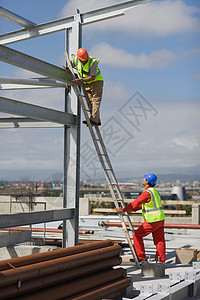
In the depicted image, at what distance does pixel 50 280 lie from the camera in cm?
419

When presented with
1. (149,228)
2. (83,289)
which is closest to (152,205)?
(149,228)

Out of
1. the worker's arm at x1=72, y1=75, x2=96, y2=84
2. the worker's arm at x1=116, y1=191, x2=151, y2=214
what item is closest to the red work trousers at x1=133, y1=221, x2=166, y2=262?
the worker's arm at x1=116, y1=191, x2=151, y2=214

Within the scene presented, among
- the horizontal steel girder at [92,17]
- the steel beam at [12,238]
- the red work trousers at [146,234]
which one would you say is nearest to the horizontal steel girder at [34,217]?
the red work trousers at [146,234]

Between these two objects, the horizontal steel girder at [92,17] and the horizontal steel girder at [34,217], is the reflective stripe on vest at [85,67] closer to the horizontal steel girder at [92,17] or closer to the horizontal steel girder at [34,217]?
the horizontal steel girder at [92,17]

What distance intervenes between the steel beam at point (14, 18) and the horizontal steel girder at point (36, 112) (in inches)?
91.1

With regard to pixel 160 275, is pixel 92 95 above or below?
above

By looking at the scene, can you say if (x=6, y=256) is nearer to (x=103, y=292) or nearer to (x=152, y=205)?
(x=152, y=205)

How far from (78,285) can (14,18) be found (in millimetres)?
5756

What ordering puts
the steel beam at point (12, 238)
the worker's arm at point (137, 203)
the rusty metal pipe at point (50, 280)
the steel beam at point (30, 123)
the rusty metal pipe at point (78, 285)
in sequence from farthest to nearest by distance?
the steel beam at point (12, 238), the steel beam at point (30, 123), the worker's arm at point (137, 203), the rusty metal pipe at point (78, 285), the rusty metal pipe at point (50, 280)

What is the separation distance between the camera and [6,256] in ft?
29.6

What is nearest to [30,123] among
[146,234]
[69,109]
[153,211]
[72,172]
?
[69,109]

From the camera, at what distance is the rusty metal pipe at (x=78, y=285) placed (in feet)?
13.4

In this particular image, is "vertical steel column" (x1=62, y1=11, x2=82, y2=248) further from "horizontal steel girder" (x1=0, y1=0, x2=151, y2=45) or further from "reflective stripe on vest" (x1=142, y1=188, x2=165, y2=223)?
"reflective stripe on vest" (x1=142, y1=188, x2=165, y2=223)

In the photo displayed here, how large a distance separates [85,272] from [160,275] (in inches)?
107
